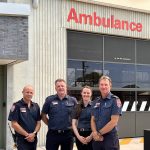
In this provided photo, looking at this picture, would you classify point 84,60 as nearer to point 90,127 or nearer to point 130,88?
point 130,88

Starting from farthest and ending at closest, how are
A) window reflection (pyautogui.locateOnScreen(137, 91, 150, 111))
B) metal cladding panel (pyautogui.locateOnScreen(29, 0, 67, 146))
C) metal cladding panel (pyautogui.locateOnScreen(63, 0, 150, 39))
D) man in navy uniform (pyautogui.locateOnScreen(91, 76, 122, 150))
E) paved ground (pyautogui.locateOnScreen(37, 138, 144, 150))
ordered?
window reflection (pyautogui.locateOnScreen(137, 91, 150, 111)), metal cladding panel (pyautogui.locateOnScreen(63, 0, 150, 39)), metal cladding panel (pyautogui.locateOnScreen(29, 0, 67, 146)), paved ground (pyautogui.locateOnScreen(37, 138, 144, 150)), man in navy uniform (pyautogui.locateOnScreen(91, 76, 122, 150))

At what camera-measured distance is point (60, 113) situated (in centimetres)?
608

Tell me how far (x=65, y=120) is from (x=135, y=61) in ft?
24.6

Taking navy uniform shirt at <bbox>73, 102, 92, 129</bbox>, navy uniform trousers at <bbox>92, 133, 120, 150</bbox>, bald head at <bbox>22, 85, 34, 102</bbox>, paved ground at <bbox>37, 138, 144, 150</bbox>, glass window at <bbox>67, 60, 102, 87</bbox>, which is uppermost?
glass window at <bbox>67, 60, 102, 87</bbox>

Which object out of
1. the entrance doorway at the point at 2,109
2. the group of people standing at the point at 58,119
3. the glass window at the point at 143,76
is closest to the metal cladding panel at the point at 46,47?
the entrance doorway at the point at 2,109

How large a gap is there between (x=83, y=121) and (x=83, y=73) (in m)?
6.00

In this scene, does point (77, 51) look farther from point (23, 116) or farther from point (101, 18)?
point (23, 116)

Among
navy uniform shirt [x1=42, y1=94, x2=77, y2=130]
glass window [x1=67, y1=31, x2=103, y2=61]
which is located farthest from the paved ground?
navy uniform shirt [x1=42, y1=94, x2=77, y2=130]

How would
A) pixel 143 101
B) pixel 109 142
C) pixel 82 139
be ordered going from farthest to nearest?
1. pixel 143 101
2. pixel 82 139
3. pixel 109 142

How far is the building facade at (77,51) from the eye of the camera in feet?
30.6

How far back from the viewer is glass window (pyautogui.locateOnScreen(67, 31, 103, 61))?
11758 mm

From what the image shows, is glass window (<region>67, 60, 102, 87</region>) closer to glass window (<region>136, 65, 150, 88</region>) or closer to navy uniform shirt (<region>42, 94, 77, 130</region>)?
glass window (<region>136, 65, 150, 88</region>)

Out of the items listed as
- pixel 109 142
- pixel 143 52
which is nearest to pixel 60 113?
pixel 109 142

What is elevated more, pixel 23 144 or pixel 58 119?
pixel 58 119
